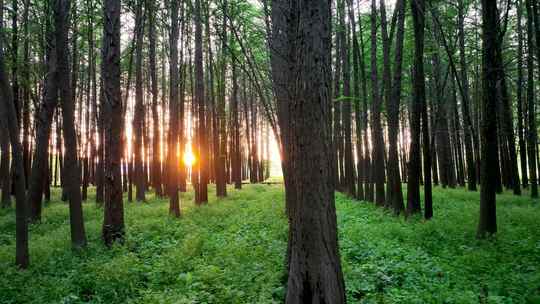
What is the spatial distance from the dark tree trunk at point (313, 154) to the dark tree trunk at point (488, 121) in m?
6.38

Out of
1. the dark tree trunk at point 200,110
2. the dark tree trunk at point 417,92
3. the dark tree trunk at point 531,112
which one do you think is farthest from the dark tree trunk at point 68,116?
the dark tree trunk at point 531,112

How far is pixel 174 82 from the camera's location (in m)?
11.8

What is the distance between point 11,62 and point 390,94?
42.5 ft

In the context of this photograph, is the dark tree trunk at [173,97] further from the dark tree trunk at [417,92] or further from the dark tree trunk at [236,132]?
the dark tree trunk at [417,92]

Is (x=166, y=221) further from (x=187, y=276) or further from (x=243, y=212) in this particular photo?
(x=187, y=276)

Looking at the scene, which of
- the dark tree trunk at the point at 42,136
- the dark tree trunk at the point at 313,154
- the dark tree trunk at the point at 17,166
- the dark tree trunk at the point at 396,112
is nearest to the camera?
the dark tree trunk at the point at 313,154

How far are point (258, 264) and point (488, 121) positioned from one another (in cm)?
656

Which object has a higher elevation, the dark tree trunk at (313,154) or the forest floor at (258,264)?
the dark tree trunk at (313,154)

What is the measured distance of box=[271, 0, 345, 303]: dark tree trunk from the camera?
3.44m

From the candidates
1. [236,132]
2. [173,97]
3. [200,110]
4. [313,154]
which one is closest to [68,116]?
[173,97]

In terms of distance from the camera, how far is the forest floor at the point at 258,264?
496 centimetres

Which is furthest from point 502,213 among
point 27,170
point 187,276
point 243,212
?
point 27,170

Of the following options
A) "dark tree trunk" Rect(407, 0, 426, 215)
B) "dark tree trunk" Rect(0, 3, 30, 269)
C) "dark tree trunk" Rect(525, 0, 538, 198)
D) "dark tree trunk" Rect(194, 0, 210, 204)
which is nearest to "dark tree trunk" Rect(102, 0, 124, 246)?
"dark tree trunk" Rect(0, 3, 30, 269)

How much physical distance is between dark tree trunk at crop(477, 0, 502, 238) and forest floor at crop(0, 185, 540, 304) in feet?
1.83
